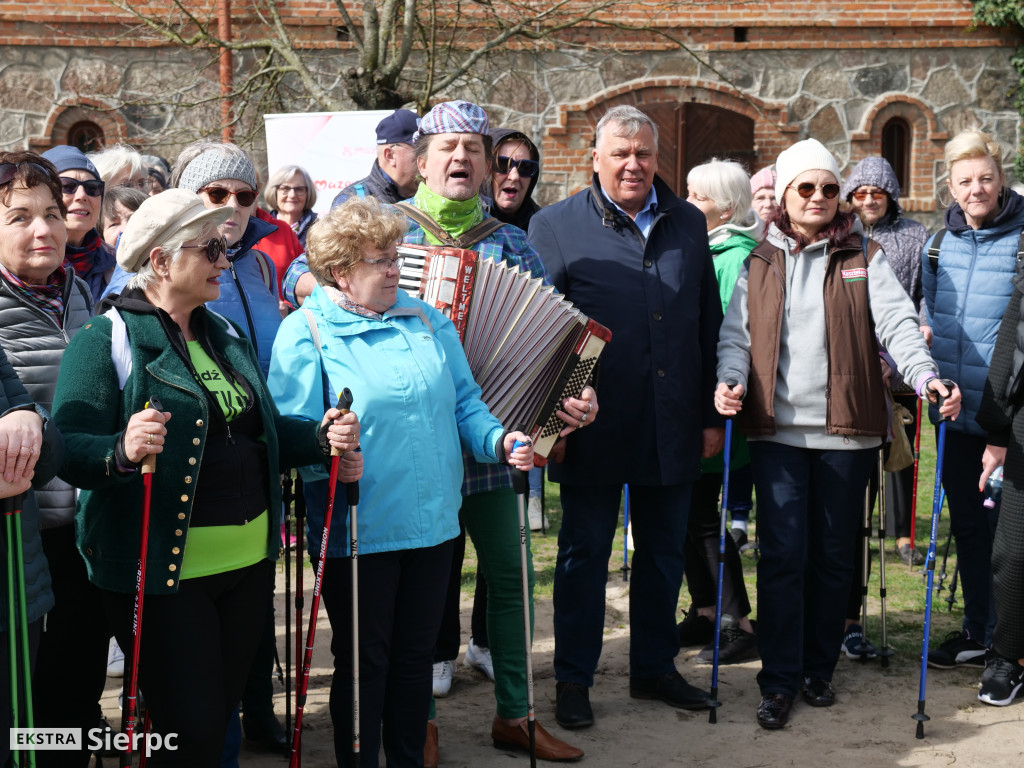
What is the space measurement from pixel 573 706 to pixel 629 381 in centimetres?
139

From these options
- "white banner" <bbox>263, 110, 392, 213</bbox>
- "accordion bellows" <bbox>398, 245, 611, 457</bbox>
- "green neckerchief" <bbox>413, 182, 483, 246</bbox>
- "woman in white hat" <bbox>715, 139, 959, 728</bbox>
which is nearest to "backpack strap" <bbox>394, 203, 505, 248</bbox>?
"green neckerchief" <bbox>413, 182, 483, 246</bbox>

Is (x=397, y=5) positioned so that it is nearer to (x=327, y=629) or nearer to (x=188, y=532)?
(x=327, y=629)

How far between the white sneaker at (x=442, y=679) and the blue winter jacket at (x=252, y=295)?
161cm

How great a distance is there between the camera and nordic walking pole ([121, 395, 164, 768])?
9.71ft

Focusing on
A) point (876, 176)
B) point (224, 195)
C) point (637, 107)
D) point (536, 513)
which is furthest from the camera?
point (637, 107)

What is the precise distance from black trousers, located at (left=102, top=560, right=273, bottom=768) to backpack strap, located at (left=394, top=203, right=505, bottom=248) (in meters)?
1.60

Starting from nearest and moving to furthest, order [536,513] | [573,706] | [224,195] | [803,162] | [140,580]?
[140,580] → [224,195] → [573,706] → [803,162] → [536,513]

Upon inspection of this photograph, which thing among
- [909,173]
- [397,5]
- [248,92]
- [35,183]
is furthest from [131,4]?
[35,183]

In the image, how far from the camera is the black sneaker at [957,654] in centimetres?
540

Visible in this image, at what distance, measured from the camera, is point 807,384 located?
4.74 meters

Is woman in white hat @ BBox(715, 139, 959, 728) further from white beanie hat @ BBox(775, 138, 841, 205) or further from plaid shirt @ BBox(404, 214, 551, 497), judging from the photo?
plaid shirt @ BBox(404, 214, 551, 497)

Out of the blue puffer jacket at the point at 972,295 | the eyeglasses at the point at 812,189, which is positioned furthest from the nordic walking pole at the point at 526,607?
the blue puffer jacket at the point at 972,295

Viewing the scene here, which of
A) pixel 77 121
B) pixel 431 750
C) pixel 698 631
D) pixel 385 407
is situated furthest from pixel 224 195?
pixel 77 121
